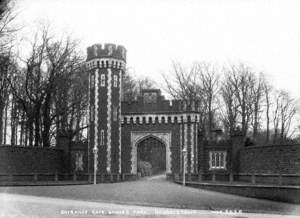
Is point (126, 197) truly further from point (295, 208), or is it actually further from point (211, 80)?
point (211, 80)

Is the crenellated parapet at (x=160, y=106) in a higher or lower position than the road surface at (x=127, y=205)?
higher

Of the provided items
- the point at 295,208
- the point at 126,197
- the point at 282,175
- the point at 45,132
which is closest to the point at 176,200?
the point at 126,197

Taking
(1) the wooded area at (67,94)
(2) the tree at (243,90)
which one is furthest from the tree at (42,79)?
(2) the tree at (243,90)

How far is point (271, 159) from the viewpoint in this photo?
3061cm

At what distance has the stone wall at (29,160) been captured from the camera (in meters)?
30.6

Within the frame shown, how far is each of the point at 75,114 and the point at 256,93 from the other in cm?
1913

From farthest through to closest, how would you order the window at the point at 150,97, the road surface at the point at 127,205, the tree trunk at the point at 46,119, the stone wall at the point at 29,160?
the tree trunk at the point at 46,119 → the window at the point at 150,97 → the stone wall at the point at 29,160 → the road surface at the point at 127,205

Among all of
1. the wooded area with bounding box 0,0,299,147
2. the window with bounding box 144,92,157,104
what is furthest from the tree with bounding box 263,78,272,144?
the window with bounding box 144,92,157,104

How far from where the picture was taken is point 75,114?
49.6 metres

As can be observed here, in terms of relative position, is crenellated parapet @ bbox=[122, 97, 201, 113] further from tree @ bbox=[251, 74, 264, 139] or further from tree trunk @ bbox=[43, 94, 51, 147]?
tree @ bbox=[251, 74, 264, 139]

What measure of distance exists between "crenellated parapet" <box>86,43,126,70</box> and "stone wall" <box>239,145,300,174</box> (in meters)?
11.7

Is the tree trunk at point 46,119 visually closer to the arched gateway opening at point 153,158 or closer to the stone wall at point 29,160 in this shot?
the stone wall at point 29,160

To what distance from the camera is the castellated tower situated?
36094mm

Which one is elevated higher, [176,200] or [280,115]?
[280,115]
